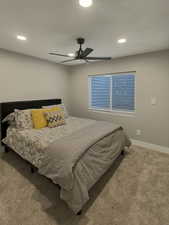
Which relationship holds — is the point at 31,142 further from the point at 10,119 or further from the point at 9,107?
the point at 9,107

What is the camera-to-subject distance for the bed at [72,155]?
141 cm

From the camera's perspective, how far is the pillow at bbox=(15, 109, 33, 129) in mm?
2586

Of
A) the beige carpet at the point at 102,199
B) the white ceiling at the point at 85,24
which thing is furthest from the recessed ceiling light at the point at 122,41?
the beige carpet at the point at 102,199

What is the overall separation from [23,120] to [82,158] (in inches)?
66.1

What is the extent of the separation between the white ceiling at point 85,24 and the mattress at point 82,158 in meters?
1.76

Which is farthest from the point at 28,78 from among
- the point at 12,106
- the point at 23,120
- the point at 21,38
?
the point at 23,120

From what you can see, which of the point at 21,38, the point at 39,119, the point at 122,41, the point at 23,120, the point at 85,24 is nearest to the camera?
the point at 85,24

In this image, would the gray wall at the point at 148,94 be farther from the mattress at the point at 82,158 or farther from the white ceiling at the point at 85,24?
the mattress at the point at 82,158

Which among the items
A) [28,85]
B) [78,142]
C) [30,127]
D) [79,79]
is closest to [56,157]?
[78,142]

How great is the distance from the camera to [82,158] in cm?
159

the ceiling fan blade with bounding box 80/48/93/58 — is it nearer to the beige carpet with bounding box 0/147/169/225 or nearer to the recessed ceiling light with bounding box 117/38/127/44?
the recessed ceiling light with bounding box 117/38/127/44

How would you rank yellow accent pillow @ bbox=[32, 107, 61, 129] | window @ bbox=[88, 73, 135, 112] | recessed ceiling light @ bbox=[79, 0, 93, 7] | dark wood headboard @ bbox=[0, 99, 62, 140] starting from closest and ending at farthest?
1. recessed ceiling light @ bbox=[79, 0, 93, 7]
2. yellow accent pillow @ bbox=[32, 107, 61, 129]
3. dark wood headboard @ bbox=[0, 99, 62, 140]
4. window @ bbox=[88, 73, 135, 112]

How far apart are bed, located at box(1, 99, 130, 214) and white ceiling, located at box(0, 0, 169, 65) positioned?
1.70m

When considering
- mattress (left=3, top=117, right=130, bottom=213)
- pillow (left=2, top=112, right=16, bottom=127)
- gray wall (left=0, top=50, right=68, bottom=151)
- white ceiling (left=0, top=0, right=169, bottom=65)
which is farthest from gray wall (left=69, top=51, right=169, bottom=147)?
pillow (left=2, top=112, right=16, bottom=127)
